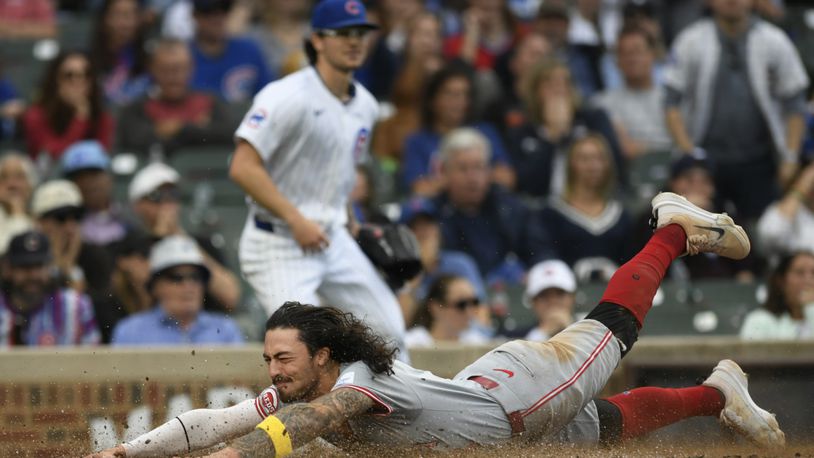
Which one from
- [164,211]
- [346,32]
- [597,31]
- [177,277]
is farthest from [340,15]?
[597,31]

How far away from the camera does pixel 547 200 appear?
9438 mm

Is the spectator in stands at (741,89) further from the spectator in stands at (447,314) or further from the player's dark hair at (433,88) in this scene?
the spectator in stands at (447,314)

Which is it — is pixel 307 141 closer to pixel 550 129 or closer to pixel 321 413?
pixel 321 413

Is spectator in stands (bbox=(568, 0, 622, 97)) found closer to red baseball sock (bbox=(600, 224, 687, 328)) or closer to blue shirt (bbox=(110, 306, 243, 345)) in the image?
blue shirt (bbox=(110, 306, 243, 345))

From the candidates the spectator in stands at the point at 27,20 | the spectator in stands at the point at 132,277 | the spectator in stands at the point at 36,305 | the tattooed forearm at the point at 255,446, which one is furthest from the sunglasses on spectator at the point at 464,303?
the spectator in stands at the point at 27,20

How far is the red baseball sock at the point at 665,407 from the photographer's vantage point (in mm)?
5922

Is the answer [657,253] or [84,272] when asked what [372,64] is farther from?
[657,253]

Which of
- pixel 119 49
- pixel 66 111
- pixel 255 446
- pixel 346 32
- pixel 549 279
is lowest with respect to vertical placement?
pixel 549 279

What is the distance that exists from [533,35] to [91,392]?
4.88m

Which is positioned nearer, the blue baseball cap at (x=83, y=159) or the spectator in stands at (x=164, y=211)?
the spectator in stands at (x=164, y=211)

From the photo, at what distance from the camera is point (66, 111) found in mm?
9859

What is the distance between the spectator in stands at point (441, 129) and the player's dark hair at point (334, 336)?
433cm

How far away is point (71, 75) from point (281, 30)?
1.82 metres

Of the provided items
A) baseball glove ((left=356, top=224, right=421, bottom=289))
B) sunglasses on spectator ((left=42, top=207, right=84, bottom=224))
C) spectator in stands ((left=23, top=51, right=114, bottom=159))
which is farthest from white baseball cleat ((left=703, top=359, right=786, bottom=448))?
spectator in stands ((left=23, top=51, right=114, bottom=159))
